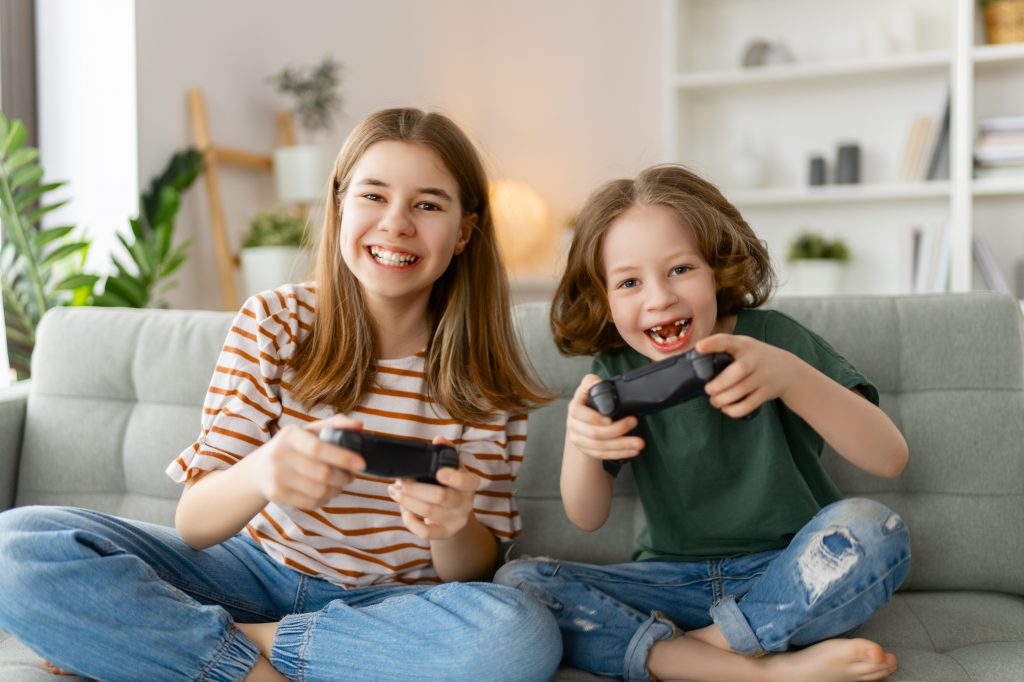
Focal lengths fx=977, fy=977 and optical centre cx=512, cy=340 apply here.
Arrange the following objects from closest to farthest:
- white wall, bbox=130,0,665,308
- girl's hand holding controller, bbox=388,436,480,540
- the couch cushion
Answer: girl's hand holding controller, bbox=388,436,480,540
the couch cushion
white wall, bbox=130,0,665,308

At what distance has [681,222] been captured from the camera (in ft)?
4.20

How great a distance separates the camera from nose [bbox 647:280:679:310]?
122 centimetres

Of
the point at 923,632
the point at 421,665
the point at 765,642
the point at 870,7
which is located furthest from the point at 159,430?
the point at 870,7

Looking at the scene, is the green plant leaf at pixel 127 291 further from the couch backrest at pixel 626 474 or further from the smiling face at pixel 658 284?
the smiling face at pixel 658 284

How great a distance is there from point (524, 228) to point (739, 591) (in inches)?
110

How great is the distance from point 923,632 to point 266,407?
882 mm

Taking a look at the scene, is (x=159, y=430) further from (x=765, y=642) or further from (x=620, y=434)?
(x=765, y=642)

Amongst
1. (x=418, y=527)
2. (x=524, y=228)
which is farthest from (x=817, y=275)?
(x=418, y=527)

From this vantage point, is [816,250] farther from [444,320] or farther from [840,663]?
[840,663]

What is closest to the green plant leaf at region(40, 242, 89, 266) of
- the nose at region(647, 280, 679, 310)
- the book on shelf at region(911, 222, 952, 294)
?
the nose at region(647, 280, 679, 310)

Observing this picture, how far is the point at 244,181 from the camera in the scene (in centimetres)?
306

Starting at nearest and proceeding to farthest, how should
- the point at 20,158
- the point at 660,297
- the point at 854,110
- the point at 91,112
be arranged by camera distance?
the point at 660,297 < the point at 20,158 < the point at 91,112 < the point at 854,110

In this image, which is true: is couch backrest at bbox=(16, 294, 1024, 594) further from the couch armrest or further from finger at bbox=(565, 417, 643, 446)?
finger at bbox=(565, 417, 643, 446)

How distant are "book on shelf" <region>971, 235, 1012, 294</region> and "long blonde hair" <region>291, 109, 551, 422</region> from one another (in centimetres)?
245
